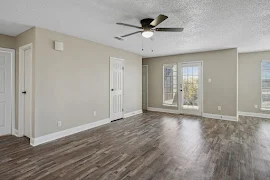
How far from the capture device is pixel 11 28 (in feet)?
11.0

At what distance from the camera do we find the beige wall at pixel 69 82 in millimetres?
3389

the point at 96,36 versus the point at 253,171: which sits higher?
the point at 96,36

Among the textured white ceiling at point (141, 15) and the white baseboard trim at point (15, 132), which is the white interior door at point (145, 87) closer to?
the textured white ceiling at point (141, 15)

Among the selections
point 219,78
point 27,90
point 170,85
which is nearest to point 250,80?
point 219,78

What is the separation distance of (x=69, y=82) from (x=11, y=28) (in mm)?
1649

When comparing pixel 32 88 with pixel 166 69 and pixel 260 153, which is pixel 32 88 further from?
pixel 166 69

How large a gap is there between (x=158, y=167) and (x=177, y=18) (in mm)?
2614

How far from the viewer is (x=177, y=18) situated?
2.86 metres

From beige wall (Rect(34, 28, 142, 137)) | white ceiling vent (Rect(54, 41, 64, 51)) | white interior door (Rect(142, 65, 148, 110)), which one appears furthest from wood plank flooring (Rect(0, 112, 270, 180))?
white interior door (Rect(142, 65, 148, 110))

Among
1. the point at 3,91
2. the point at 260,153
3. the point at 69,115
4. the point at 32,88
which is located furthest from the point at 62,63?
the point at 260,153

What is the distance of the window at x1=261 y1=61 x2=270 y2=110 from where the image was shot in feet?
18.7

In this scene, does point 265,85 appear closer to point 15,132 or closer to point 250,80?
point 250,80

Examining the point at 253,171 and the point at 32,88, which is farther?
the point at 32,88

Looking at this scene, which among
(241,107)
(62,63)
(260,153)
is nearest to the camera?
(260,153)
